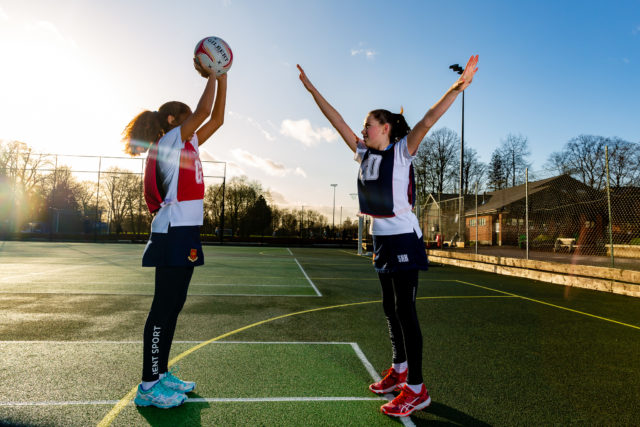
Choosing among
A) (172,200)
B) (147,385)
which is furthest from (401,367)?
(172,200)

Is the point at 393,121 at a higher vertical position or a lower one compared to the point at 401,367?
higher

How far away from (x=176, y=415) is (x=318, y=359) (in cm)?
152

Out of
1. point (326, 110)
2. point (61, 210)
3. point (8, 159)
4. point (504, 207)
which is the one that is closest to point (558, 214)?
point (504, 207)

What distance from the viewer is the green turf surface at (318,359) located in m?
2.51

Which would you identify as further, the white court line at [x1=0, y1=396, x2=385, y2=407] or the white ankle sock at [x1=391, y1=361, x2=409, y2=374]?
the white ankle sock at [x1=391, y1=361, x2=409, y2=374]

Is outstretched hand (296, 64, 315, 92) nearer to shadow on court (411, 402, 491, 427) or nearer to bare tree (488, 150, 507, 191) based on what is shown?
shadow on court (411, 402, 491, 427)

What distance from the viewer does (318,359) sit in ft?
11.8

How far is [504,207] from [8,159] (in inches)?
1798

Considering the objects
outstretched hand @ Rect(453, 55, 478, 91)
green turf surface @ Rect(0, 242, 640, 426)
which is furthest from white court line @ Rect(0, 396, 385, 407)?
outstretched hand @ Rect(453, 55, 478, 91)

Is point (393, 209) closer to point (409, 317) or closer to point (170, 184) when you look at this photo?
point (409, 317)

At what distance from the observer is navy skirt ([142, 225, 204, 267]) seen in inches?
92.6

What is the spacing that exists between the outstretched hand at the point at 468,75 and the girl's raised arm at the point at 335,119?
848mm

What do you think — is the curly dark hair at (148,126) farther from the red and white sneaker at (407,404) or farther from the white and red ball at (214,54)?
the red and white sneaker at (407,404)

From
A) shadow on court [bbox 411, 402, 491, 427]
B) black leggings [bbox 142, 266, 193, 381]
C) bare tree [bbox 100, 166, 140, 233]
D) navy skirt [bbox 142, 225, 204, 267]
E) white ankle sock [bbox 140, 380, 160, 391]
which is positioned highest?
bare tree [bbox 100, 166, 140, 233]
